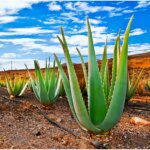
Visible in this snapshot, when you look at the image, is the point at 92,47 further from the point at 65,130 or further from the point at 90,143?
the point at 65,130

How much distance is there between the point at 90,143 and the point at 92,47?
3.02ft

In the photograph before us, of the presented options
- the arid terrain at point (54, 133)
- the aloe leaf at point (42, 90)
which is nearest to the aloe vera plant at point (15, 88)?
the aloe leaf at point (42, 90)

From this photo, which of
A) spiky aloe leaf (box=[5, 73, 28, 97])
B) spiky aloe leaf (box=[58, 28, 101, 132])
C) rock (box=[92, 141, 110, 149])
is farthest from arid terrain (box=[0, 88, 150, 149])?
spiky aloe leaf (box=[5, 73, 28, 97])

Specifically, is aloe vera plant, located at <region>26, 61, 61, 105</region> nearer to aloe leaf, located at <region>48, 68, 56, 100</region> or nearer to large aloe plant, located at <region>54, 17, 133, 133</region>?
aloe leaf, located at <region>48, 68, 56, 100</region>

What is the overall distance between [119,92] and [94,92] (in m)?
0.22

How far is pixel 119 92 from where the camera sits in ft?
10.1

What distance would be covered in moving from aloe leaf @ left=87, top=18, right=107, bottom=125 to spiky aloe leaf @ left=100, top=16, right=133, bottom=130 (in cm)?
8

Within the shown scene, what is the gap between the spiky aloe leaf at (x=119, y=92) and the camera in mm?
2993

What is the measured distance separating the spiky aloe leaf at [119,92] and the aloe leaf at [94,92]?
0.08m

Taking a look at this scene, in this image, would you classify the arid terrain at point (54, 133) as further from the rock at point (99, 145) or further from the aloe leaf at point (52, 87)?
the aloe leaf at point (52, 87)

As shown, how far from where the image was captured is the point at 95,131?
10.9 feet

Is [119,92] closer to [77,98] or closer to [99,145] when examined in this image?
[77,98]

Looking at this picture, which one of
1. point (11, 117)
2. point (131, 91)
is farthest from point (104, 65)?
point (131, 91)

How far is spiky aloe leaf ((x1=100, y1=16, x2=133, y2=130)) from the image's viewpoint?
2.99 meters
